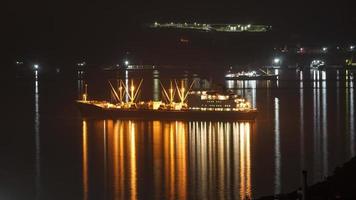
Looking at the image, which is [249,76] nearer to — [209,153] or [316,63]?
[316,63]

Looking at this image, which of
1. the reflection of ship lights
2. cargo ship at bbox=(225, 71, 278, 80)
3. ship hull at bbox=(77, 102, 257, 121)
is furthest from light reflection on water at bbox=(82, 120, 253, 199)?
the reflection of ship lights

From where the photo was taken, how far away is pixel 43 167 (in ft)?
25.0

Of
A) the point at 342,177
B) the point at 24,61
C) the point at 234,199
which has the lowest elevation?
the point at 234,199

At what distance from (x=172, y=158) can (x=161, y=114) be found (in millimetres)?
4314

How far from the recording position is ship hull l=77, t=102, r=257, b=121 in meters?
11.9

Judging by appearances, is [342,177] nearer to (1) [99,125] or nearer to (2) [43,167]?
(2) [43,167]

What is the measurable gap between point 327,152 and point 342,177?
462cm

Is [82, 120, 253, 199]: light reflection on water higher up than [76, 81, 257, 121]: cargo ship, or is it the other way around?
[76, 81, 257, 121]: cargo ship

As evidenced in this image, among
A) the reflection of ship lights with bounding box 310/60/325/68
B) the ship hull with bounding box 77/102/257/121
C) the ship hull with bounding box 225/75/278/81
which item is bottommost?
the ship hull with bounding box 77/102/257/121

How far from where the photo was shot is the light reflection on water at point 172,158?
6355 mm

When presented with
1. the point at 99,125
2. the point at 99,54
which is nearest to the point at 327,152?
the point at 99,125

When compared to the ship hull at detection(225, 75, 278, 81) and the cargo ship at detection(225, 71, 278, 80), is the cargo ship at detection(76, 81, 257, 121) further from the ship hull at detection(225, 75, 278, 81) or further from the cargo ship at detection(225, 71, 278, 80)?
the cargo ship at detection(225, 71, 278, 80)

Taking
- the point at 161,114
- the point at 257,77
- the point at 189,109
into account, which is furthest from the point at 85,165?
the point at 257,77

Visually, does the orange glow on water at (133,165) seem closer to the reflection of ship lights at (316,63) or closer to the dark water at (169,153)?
the dark water at (169,153)
